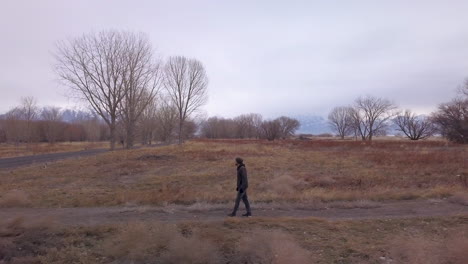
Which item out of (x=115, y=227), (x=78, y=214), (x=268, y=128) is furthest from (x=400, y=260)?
(x=268, y=128)

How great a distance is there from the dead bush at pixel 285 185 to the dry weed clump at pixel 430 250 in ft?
19.0

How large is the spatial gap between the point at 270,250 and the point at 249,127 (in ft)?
374

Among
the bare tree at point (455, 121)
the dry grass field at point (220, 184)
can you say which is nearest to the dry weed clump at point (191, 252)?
the dry grass field at point (220, 184)

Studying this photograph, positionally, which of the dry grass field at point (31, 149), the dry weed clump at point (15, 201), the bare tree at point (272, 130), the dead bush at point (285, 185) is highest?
the bare tree at point (272, 130)

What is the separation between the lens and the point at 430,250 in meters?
6.55

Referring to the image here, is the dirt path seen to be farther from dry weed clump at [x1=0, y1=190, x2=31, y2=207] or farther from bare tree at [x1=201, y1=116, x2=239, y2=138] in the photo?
bare tree at [x1=201, y1=116, x2=239, y2=138]

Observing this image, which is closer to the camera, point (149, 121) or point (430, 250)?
point (430, 250)

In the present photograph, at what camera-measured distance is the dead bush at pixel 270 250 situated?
6340 millimetres

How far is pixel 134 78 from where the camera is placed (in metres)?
39.1

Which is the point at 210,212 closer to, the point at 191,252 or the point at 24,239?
the point at 191,252

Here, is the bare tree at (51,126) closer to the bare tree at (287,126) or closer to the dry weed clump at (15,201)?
the bare tree at (287,126)

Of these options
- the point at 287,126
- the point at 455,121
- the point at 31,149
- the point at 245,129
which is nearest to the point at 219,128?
the point at 245,129

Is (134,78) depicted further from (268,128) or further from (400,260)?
(268,128)

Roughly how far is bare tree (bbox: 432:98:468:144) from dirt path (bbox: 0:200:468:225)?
1832 inches
